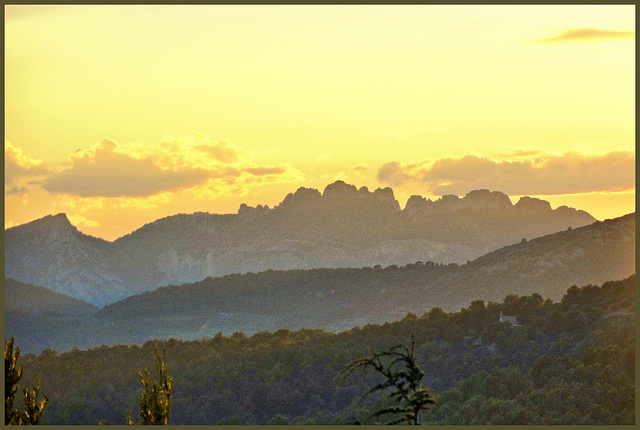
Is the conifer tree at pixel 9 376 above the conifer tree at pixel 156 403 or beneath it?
above

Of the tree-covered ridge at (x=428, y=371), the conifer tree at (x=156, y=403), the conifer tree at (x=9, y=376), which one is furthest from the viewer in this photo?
the tree-covered ridge at (x=428, y=371)

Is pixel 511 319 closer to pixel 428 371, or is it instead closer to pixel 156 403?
pixel 428 371

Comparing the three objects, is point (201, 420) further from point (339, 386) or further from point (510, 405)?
point (510, 405)

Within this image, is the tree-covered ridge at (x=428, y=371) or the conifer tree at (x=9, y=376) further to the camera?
the tree-covered ridge at (x=428, y=371)

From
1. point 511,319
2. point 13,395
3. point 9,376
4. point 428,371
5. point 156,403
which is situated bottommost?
point 428,371

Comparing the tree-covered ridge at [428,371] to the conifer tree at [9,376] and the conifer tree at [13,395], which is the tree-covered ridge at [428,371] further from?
the conifer tree at [9,376]

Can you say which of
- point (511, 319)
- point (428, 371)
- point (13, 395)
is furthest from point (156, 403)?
point (511, 319)

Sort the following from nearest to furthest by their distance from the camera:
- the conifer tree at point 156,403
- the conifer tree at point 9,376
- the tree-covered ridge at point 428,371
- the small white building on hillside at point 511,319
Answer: the conifer tree at point 156,403 → the conifer tree at point 9,376 → the tree-covered ridge at point 428,371 → the small white building on hillside at point 511,319

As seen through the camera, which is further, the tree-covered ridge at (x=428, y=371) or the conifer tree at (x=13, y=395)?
the tree-covered ridge at (x=428, y=371)

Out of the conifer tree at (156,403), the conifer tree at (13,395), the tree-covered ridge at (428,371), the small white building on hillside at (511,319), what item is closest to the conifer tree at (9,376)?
the conifer tree at (13,395)
